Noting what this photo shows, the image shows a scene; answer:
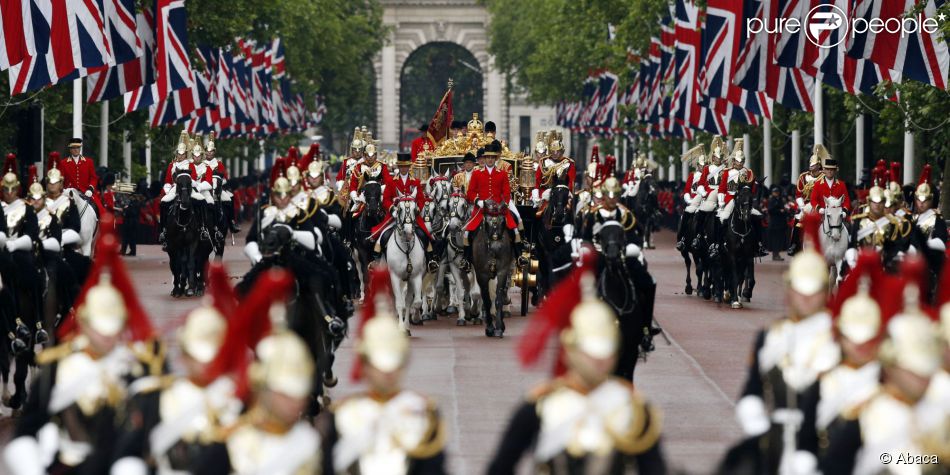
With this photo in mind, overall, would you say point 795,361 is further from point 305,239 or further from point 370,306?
point 305,239

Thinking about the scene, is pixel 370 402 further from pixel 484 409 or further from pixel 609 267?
pixel 484 409

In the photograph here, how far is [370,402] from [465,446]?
7363mm

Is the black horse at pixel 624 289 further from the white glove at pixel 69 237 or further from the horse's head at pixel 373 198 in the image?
the horse's head at pixel 373 198

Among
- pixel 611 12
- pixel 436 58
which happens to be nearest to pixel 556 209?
pixel 611 12

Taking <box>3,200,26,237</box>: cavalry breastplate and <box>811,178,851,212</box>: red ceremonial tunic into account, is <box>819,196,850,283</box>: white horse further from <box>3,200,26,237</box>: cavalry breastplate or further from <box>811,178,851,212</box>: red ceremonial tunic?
<box>3,200,26,237</box>: cavalry breastplate

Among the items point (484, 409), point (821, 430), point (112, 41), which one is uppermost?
point (112, 41)

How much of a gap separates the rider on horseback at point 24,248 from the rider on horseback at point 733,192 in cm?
1337

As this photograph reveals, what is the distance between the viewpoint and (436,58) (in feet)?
449

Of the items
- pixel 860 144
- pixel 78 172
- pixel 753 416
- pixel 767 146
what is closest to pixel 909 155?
pixel 860 144

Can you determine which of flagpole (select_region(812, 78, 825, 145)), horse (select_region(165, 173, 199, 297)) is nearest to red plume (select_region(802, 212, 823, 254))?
horse (select_region(165, 173, 199, 297))

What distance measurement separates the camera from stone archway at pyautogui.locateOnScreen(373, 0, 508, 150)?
127125 millimetres

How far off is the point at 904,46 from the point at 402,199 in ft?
23.2

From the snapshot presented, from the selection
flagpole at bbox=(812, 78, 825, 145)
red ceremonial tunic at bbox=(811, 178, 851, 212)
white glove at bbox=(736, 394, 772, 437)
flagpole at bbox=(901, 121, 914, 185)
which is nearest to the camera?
white glove at bbox=(736, 394, 772, 437)
